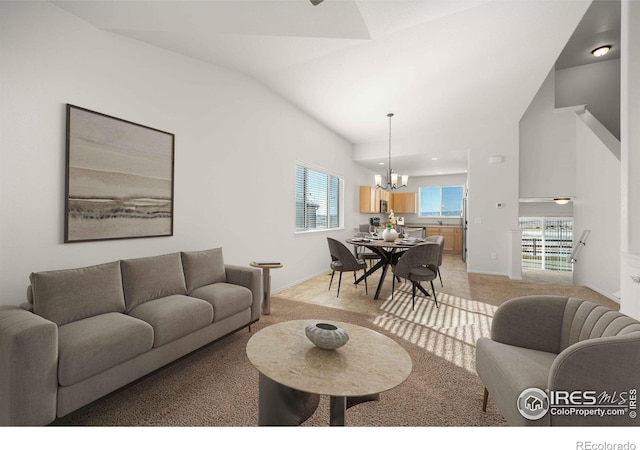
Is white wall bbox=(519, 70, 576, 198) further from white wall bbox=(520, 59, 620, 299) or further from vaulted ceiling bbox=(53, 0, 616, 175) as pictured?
vaulted ceiling bbox=(53, 0, 616, 175)

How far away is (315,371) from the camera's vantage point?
1.23 m

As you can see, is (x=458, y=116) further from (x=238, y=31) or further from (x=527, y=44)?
(x=238, y=31)

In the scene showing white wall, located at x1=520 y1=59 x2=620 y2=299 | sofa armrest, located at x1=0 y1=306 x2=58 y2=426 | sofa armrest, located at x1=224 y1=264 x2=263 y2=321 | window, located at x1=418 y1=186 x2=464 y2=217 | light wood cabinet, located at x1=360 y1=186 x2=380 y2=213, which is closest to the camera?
sofa armrest, located at x1=0 y1=306 x2=58 y2=426

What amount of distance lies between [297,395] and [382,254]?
10.2 feet

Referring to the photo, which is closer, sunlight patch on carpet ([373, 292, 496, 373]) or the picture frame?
the picture frame

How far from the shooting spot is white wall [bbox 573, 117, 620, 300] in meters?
4.01

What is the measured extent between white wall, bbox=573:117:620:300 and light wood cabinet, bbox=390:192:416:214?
15.7 feet

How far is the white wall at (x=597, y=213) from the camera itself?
158 inches

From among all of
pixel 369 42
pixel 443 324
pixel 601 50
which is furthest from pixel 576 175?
pixel 369 42

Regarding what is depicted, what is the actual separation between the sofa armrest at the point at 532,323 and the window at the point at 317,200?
3834 millimetres

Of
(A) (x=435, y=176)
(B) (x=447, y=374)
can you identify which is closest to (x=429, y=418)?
(B) (x=447, y=374)

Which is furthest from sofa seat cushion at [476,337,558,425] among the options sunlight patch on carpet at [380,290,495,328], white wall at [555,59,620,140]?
white wall at [555,59,620,140]

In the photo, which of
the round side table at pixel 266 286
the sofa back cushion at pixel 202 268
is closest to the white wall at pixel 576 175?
the round side table at pixel 266 286
